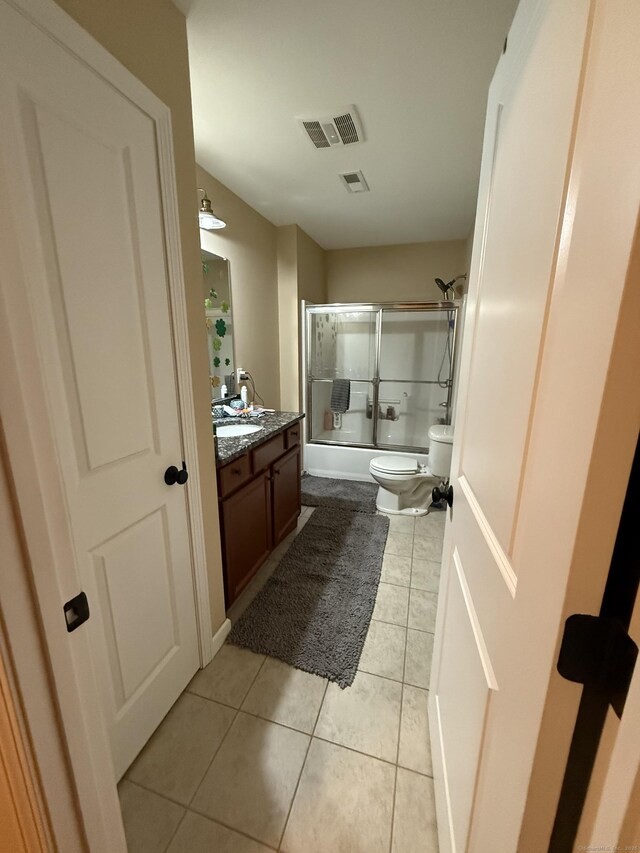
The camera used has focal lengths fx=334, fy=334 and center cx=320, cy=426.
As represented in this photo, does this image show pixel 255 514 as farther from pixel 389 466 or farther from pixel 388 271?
pixel 388 271

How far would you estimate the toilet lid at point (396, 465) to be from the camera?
2736mm

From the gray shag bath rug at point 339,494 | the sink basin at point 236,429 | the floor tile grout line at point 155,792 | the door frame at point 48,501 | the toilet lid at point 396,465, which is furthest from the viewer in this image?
the gray shag bath rug at point 339,494

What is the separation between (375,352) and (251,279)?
1501mm

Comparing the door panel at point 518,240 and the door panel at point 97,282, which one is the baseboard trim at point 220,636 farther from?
the door panel at point 518,240

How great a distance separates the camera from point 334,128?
175 centimetres

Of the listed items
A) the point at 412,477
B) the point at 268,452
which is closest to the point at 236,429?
the point at 268,452

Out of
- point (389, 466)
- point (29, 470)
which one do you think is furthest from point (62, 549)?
point (389, 466)

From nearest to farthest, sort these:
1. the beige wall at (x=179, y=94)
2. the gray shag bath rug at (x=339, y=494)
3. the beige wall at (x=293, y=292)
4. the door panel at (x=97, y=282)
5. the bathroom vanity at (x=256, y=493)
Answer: the door panel at (x=97, y=282) < the beige wall at (x=179, y=94) < the bathroom vanity at (x=256, y=493) < the gray shag bath rug at (x=339, y=494) < the beige wall at (x=293, y=292)

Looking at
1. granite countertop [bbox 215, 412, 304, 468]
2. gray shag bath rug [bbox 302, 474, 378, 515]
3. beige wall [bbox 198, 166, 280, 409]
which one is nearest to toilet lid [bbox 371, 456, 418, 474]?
gray shag bath rug [bbox 302, 474, 378, 515]

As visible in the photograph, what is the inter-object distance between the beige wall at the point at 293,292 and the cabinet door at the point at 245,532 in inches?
58.6

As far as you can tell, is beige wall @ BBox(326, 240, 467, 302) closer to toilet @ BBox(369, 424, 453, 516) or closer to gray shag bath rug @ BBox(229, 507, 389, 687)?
toilet @ BBox(369, 424, 453, 516)

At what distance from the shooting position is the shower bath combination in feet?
11.3

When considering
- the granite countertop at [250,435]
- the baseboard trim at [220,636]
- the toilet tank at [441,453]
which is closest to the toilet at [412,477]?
the toilet tank at [441,453]

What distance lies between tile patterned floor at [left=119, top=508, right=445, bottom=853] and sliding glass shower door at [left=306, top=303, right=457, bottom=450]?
7.77ft
